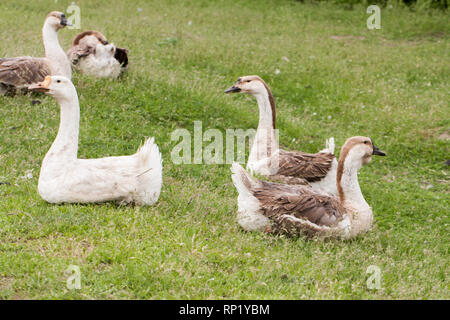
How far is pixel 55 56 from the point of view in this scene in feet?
36.9

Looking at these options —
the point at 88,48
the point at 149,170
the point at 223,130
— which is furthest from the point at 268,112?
the point at 88,48

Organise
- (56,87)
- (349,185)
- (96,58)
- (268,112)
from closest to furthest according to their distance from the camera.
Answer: (56,87) → (349,185) → (268,112) → (96,58)

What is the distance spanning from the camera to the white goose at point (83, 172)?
703cm

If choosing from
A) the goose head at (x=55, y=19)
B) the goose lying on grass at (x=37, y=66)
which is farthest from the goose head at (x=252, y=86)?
the goose head at (x=55, y=19)

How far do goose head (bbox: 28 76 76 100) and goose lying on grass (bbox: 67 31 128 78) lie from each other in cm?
514

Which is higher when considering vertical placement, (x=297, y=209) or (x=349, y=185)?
(x=349, y=185)

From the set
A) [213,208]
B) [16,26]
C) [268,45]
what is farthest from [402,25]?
[213,208]

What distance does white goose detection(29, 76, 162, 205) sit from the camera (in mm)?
7031

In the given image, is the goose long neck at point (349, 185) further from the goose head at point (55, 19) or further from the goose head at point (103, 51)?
the goose head at point (55, 19)

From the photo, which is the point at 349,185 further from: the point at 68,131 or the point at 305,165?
the point at 68,131

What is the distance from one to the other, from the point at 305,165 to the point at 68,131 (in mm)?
3782

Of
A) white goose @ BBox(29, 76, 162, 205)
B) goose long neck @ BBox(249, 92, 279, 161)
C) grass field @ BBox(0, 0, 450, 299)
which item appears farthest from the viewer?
goose long neck @ BBox(249, 92, 279, 161)

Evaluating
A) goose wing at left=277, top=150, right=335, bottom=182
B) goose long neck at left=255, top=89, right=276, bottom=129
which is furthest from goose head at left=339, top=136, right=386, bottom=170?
goose long neck at left=255, top=89, right=276, bottom=129

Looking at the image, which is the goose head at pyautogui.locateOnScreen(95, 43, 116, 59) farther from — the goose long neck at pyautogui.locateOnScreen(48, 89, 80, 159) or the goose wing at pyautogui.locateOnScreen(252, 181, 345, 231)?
the goose wing at pyautogui.locateOnScreen(252, 181, 345, 231)
